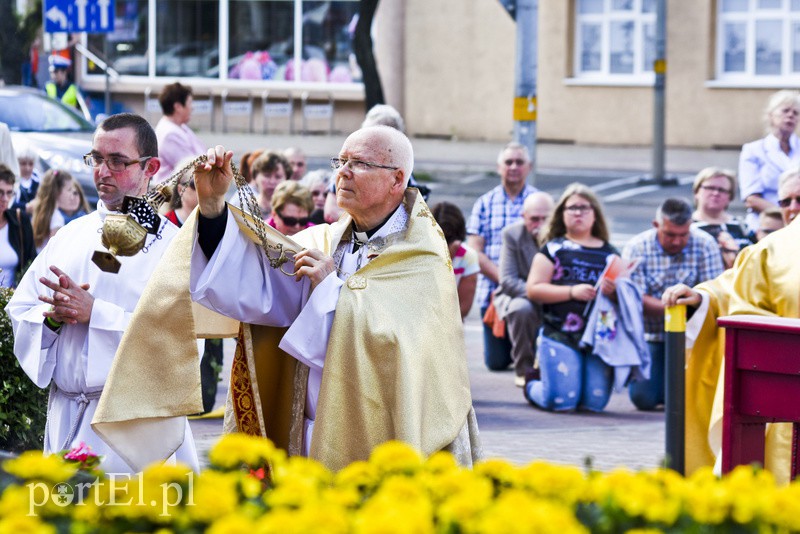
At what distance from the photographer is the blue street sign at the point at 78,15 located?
14.4 meters

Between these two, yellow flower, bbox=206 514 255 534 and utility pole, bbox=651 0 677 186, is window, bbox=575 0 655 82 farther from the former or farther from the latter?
yellow flower, bbox=206 514 255 534

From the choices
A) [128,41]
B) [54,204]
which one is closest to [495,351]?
[54,204]

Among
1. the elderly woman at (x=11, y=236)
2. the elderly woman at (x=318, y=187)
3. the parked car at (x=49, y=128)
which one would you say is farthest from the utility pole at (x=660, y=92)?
the elderly woman at (x=11, y=236)

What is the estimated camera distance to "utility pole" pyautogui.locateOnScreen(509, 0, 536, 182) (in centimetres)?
1411

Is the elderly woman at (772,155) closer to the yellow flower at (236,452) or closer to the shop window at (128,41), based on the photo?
the yellow flower at (236,452)

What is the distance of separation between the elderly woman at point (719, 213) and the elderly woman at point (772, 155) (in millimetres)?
1190

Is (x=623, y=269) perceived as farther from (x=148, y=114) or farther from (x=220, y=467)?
(x=148, y=114)

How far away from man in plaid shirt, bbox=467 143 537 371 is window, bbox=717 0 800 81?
53.8 ft

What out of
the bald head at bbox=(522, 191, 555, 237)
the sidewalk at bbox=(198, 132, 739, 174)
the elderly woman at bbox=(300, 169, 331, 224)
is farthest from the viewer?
the sidewalk at bbox=(198, 132, 739, 174)

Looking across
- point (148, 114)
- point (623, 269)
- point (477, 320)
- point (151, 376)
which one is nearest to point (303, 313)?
point (151, 376)

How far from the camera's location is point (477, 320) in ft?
43.4

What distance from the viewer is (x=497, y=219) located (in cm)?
1126

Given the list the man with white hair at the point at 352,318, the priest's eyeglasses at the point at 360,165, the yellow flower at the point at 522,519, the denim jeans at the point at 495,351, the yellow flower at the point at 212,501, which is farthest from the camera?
A: the denim jeans at the point at 495,351

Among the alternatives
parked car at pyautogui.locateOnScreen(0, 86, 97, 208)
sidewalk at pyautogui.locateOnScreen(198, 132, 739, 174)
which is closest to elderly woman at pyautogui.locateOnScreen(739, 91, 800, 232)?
parked car at pyautogui.locateOnScreen(0, 86, 97, 208)
